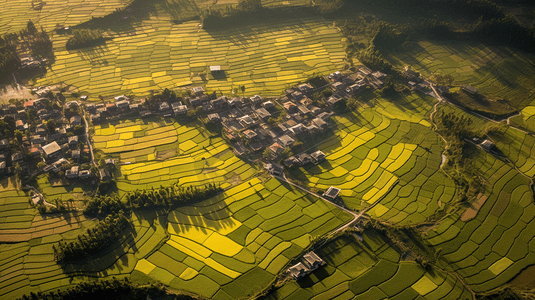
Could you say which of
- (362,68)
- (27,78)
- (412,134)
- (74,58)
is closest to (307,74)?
(362,68)

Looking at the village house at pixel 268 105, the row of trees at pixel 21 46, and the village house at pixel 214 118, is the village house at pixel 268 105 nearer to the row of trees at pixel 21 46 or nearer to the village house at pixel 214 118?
the village house at pixel 214 118

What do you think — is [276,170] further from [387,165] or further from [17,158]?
[17,158]

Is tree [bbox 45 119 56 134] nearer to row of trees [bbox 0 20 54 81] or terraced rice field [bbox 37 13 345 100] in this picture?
terraced rice field [bbox 37 13 345 100]

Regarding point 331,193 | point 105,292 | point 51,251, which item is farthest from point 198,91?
point 105,292

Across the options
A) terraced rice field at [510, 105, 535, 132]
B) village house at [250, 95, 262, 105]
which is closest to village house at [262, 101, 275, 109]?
village house at [250, 95, 262, 105]

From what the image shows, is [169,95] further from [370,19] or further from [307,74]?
[370,19]

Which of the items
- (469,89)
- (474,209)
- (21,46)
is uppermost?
(21,46)
